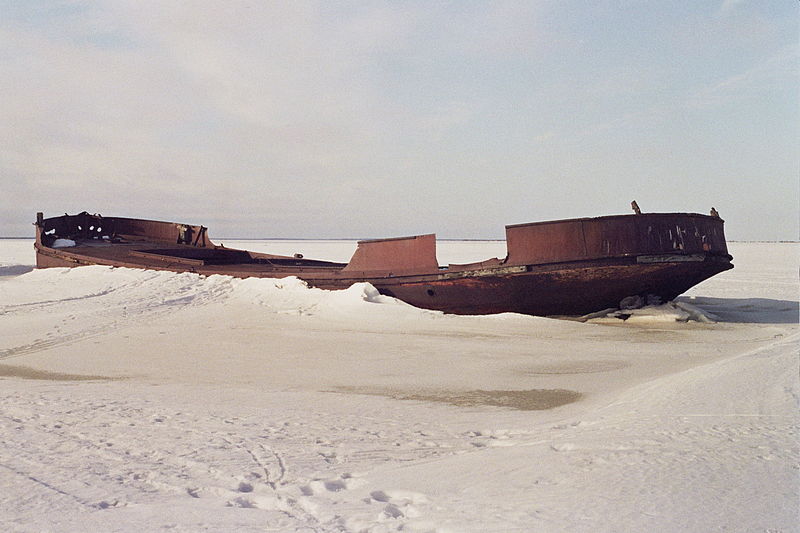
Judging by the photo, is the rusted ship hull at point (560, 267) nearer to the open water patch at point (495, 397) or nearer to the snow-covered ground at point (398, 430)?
the snow-covered ground at point (398, 430)

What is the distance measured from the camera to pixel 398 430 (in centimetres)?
333

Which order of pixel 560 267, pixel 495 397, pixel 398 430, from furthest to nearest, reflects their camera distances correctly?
pixel 560 267
pixel 495 397
pixel 398 430

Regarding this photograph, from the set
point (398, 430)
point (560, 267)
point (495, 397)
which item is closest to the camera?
point (398, 430)

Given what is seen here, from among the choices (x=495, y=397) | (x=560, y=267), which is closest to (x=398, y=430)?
(x=495, y=397)

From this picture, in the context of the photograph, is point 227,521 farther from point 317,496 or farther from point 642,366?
point 642,366

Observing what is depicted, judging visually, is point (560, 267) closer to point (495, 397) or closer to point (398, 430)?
point (495, 397)

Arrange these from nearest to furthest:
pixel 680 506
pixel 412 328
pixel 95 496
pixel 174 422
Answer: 1. pixel 680 506
2. pixel 95 496
3. pixel 174 422
4. pixel 412 328

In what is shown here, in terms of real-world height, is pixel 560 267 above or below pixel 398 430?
above

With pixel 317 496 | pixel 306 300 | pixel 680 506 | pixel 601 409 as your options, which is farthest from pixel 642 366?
pixel 306 300

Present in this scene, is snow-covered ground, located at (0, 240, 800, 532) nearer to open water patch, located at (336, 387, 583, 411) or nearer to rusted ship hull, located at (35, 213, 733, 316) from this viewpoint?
open water patch, located at (336, 387, 583, 411)

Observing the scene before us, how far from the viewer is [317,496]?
2373mm

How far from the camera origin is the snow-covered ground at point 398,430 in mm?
2135

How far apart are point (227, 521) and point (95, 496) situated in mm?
632

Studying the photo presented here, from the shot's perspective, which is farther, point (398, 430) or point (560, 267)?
point (560, 267)
